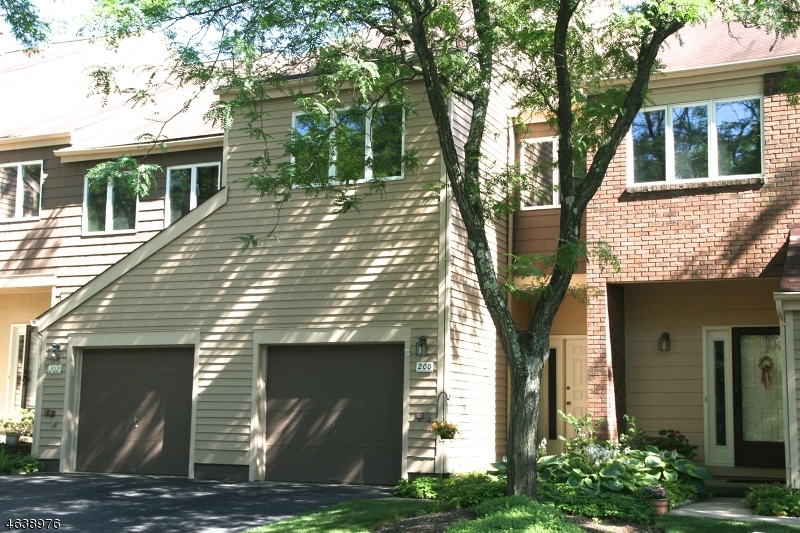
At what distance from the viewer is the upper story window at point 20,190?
19.9 metres

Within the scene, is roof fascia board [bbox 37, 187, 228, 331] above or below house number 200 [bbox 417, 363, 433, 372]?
above

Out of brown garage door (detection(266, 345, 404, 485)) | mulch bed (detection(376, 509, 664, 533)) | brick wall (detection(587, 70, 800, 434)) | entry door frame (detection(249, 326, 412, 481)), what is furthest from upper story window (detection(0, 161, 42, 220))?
mulch bed (detection(376, 509, 664, 533))

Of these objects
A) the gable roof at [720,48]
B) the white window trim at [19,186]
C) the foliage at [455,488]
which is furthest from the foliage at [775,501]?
the white window trim at [19,186]

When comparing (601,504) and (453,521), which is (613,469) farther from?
(453,521)

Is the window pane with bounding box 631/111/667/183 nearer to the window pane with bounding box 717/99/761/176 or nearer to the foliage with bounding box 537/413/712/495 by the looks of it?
the window pane with bounding box 717/99/761/176

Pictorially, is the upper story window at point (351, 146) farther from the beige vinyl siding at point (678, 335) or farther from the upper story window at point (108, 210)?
the upper story window at point (108, 210)

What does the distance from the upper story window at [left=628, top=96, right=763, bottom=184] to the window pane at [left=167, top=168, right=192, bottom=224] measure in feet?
29.3

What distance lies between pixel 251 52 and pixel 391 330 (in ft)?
18.1

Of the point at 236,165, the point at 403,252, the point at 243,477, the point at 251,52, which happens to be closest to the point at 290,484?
the point at 243,477

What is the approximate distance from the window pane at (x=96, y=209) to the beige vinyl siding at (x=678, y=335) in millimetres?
10905

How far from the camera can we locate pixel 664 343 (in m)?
15.9

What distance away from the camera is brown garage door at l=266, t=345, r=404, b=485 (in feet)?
47.7

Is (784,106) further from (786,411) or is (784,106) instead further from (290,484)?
(290,484)

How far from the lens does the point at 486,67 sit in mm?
11570
